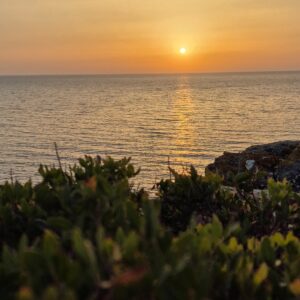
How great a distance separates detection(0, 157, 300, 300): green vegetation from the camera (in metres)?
1.79

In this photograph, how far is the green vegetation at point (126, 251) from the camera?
5.86ft

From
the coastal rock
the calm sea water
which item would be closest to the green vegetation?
the coastal rock

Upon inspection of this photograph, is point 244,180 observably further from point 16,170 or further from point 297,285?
point 16,170

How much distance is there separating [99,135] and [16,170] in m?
17.9

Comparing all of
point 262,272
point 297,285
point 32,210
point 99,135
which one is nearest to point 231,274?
point 262,272

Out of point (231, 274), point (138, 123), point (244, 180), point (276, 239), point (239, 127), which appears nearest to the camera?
point (231, 274)

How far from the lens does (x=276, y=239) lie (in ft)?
9.48

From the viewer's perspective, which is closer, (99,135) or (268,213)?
(268,213)

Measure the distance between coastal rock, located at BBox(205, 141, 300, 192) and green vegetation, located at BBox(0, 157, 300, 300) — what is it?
8933 millimetres

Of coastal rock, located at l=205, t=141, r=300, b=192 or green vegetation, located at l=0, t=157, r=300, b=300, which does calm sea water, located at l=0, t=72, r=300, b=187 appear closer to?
coastal rock, located at l=205, t=141, r=300, b=192

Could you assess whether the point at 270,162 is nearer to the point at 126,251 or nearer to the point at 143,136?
the point at 126,251

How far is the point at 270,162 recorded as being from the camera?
1609cm

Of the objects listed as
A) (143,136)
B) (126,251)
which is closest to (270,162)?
(126,251)

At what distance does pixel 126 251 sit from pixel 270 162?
579 inches
